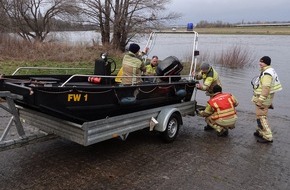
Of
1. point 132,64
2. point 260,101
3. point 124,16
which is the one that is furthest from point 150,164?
point 124,16

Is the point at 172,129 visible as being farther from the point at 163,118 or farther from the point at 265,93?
the point at 265,93

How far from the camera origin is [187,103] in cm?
632

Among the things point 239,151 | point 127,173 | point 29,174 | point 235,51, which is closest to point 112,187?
point 127,173

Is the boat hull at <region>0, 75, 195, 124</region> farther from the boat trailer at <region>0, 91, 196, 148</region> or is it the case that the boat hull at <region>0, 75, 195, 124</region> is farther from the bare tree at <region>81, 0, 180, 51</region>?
the bare tree at <region>81, 0, 180, 51</region>

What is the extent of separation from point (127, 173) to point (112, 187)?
439mm

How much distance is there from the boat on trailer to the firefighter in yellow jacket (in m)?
1.18

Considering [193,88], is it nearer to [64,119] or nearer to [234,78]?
[64,119]

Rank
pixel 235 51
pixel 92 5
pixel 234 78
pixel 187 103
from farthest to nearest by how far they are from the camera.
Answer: pixel 92 5 < pixel 235 51 < pixel 234 78 < pixel 187 103

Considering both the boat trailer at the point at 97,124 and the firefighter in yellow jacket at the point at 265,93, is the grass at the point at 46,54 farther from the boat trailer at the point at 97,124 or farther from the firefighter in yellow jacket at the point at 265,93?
the boat trailer at the point at 97,124

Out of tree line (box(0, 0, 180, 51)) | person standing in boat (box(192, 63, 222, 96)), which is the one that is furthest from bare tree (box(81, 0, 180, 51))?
person standing in boat (box(192, 63, 222, 96))

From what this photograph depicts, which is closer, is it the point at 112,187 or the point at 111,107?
the point at 112,187

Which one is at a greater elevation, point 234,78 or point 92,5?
point 92,5

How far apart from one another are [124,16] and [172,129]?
1948 cm

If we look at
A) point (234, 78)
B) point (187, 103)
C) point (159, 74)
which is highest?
point (159, 74)
